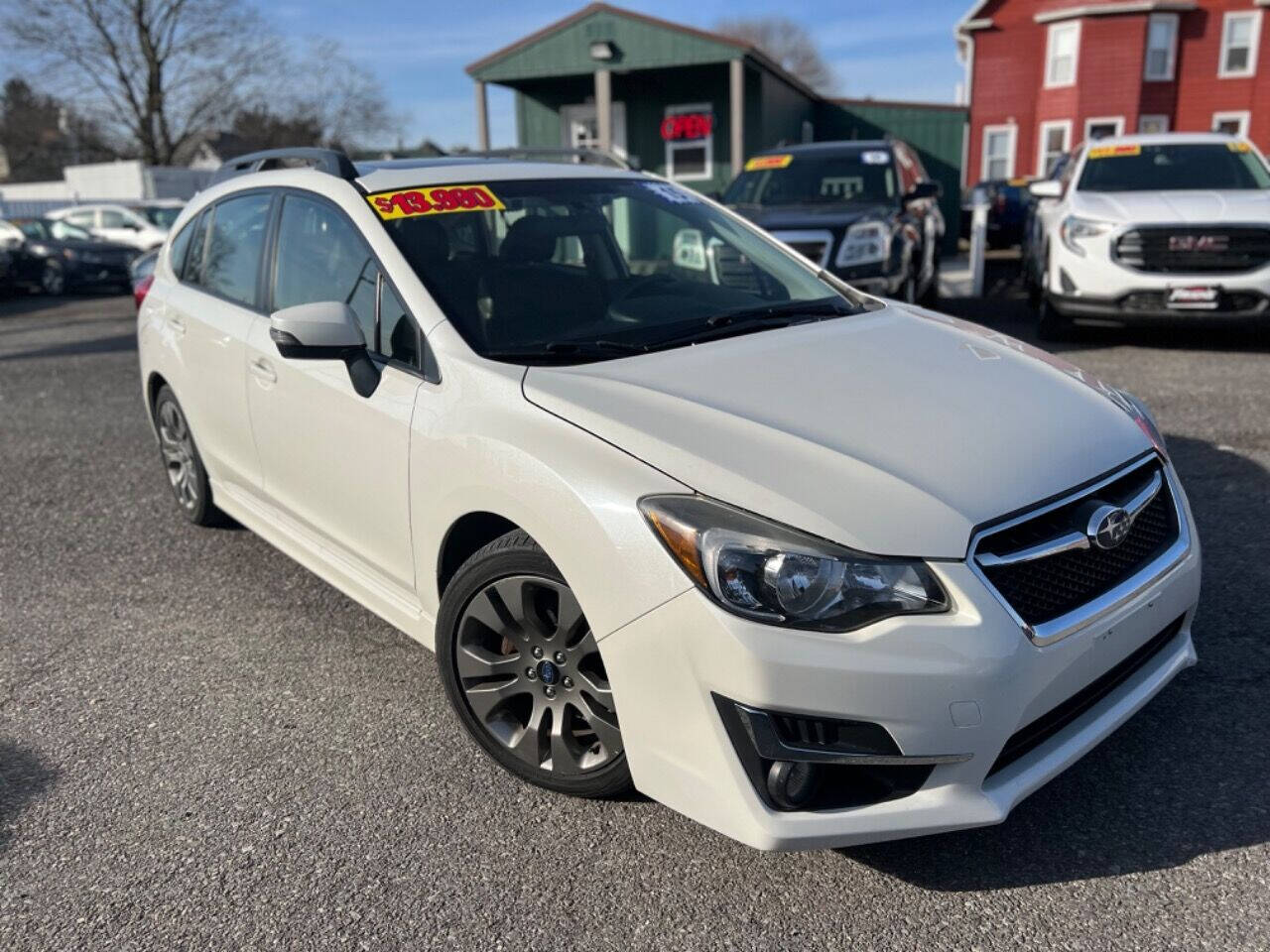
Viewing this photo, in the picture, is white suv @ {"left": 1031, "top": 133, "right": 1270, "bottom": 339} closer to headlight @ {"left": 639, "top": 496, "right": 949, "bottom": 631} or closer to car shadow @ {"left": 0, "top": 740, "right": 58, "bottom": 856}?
headlight @ {"left": 639, "top": 496, "right": 949, "bottom": 631}

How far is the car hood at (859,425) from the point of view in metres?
2.22

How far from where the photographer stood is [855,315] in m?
3.56


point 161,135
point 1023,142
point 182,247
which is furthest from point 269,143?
point 182,247

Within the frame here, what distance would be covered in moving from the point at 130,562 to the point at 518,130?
20.8 meters

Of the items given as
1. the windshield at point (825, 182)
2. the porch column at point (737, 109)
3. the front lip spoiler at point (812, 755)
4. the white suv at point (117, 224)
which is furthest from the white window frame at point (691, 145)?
the front lip spoiler at point (812, 755)

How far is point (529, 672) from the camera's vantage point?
2699 mm

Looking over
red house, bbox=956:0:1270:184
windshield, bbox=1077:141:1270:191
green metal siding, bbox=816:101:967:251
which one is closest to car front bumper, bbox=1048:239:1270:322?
windshield, bbox=1077:141:1270:191

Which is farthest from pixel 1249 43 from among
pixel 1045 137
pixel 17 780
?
pixel 17 780

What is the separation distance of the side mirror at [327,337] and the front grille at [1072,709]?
1996 millimetres

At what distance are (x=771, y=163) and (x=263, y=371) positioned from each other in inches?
292

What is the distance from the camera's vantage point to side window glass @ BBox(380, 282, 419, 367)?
9.95 feet

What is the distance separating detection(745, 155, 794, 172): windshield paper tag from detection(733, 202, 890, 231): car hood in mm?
844

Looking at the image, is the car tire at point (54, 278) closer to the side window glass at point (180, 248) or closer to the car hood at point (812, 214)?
the car hood at point (812, 214)

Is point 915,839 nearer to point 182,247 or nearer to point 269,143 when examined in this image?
point 182,247
